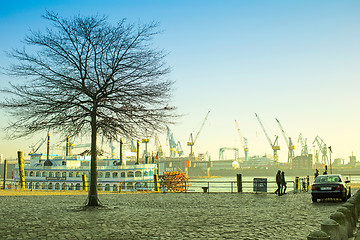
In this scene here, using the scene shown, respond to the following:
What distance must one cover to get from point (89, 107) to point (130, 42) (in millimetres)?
3637

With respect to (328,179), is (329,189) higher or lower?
lower

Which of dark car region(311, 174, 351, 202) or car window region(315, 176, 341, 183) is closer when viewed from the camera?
dark car region(311, 174, 351, 202)

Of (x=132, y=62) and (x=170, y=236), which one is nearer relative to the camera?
(x=170, y=236)

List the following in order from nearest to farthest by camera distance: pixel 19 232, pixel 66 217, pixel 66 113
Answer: pixel 19 232 < pixel 66 217 < pixel 66 113

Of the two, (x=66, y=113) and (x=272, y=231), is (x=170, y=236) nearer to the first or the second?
(x=272, y=231)

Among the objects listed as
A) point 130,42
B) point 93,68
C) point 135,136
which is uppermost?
point 130,42

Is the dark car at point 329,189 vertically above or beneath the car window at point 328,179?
beneath

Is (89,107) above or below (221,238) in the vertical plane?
above

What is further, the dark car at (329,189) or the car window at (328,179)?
the car window at (328,179)

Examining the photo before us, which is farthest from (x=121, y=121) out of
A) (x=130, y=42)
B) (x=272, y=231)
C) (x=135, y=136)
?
(x=272, y=231)

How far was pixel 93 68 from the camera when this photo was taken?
55.0 ft

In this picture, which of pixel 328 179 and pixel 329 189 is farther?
pixel 328 179

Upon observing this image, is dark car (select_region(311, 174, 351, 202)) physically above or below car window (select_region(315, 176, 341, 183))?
below

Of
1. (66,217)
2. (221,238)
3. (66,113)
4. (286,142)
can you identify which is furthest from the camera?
(286,142)
